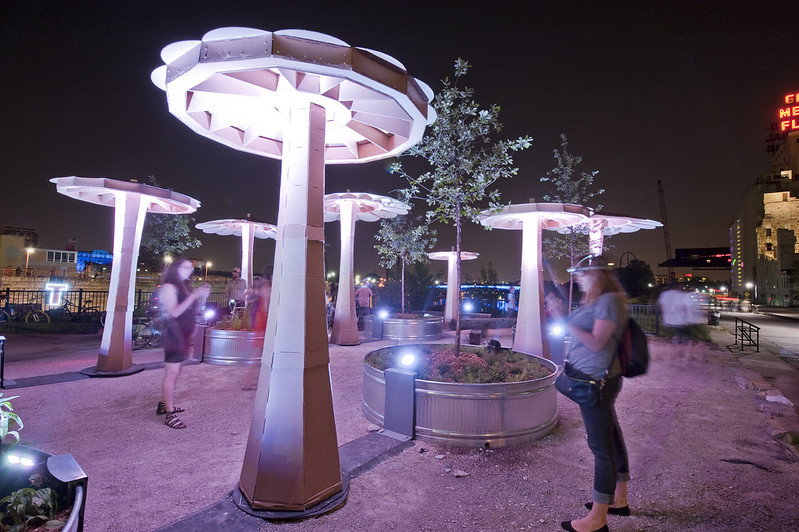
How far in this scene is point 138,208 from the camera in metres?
8.16

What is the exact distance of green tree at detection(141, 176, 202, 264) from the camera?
66.6 ft

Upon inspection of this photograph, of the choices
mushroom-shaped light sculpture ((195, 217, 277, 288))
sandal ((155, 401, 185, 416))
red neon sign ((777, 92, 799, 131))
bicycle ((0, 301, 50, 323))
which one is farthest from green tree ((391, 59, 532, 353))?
red neon sign ((777, 92, 799, 131))

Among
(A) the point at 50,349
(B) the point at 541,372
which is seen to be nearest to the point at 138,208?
(A) the point at 50,349

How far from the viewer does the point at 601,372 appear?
2.98m

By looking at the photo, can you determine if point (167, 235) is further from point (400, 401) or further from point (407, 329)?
point (400, 401)

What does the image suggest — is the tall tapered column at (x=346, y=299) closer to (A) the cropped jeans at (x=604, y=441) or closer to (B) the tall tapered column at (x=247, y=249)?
(B) the tall tapered column at (x=247, y=249)

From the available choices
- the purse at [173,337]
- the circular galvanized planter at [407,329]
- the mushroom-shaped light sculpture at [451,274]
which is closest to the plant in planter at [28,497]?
the purse at [173,337]

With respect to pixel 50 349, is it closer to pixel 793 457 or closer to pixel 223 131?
pixel 223 131

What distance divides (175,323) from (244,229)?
10183 mm

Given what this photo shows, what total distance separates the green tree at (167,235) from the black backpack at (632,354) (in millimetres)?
21619

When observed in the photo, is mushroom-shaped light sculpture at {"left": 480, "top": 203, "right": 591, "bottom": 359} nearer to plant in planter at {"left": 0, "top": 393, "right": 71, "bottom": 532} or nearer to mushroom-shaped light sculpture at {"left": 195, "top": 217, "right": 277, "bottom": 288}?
plant in planter at {"left": 0, "top": 393, "right": 71, "bottom": 532}

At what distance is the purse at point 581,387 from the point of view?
296 centimetres

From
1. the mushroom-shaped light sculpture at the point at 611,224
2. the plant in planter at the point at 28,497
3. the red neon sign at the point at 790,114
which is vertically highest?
the red neon sign at the point at 790,114

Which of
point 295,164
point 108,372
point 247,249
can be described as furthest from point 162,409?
point 247,249
